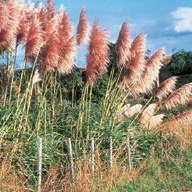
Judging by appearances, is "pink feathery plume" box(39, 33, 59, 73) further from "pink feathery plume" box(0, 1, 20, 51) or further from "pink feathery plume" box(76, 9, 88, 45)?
"pink feathery plume" box(76, 9, 88, 45)

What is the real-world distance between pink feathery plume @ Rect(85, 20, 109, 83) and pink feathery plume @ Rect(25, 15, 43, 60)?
1.56 meters

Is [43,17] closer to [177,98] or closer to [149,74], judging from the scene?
[149,74]

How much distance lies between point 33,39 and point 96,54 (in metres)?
1.88

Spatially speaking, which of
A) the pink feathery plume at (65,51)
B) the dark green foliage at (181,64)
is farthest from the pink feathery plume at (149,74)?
the dark green foliage at (181,64)

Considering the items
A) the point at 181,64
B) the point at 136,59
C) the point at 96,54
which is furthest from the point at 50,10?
the point at 181,64

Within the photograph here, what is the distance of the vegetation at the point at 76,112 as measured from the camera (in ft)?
42.8

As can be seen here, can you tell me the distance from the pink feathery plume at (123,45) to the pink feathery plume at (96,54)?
0.97 m

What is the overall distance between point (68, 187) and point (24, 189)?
874 millimetres

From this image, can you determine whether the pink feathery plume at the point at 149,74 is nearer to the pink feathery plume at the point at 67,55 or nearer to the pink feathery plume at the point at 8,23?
the pink feathery plume at the point at 67,55

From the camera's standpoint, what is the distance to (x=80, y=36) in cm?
1609

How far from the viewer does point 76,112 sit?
1559 cm

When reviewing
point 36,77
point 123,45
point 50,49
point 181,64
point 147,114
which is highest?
point 181,64

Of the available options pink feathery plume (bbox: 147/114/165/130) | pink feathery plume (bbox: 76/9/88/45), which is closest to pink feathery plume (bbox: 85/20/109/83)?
pink feathery plume (bbox: 76/9/88/45)

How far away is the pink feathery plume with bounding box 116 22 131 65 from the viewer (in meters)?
16.5
